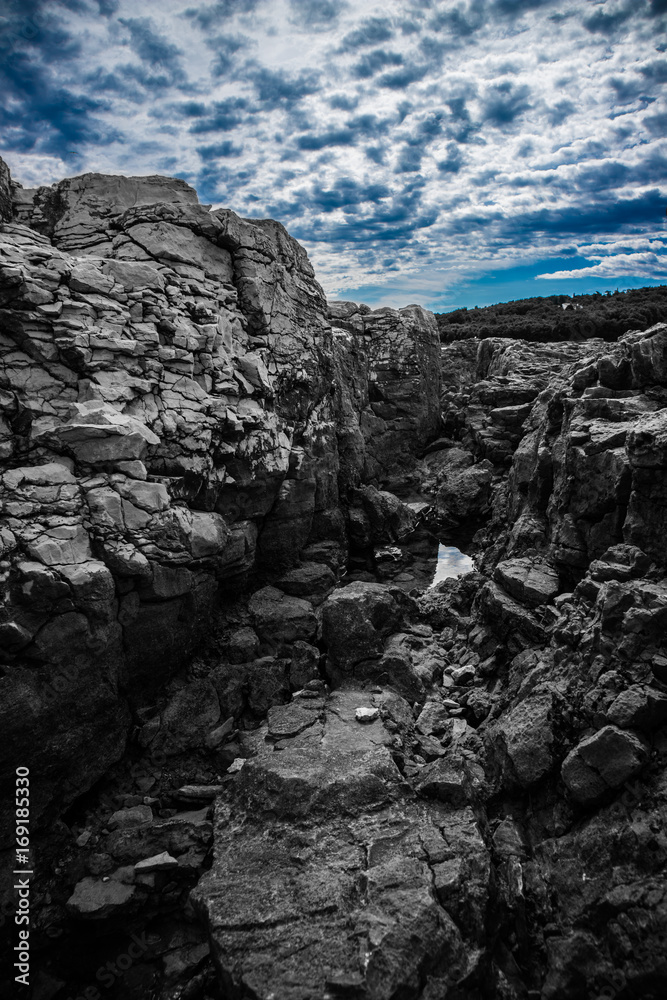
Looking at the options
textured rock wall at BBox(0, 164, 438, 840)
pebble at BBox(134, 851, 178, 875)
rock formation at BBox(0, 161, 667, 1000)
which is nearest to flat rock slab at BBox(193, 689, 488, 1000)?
rock formation at BBox(0, 161, 667, 1000)

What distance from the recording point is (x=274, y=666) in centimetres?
1179

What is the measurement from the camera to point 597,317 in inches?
1494

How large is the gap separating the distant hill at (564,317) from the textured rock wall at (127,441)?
91.2 feet

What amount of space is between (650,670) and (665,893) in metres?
2.65

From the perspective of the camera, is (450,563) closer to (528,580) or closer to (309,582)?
(309,582)

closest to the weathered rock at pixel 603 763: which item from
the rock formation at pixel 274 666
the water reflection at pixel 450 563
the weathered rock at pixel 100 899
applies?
the rock formation at pixel 274 666

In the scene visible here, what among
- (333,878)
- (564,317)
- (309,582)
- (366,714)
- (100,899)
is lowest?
Answer: (100,899)

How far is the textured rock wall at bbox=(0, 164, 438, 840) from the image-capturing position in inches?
344

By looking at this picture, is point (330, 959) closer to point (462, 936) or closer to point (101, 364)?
point (462, 936)

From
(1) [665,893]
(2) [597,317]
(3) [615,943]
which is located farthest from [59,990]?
(2) [597,317]

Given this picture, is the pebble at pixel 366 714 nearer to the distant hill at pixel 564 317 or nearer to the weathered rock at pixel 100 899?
the weathered rock at pixel 100 899

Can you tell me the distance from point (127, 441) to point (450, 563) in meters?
11.0

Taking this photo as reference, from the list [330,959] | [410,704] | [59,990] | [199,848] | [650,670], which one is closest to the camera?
[330,959]

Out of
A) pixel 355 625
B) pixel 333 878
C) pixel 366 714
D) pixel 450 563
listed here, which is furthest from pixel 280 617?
pixel 450 563
